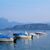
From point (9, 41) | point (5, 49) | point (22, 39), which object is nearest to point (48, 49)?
point (5, 49)

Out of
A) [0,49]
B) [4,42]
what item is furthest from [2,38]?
[0,49]

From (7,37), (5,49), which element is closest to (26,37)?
(7,37)

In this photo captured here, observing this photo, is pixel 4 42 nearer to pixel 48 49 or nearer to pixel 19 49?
pixel 19 49

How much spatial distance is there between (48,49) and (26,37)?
738cm

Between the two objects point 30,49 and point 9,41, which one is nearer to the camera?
point 30,49

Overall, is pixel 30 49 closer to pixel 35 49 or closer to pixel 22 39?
pixel 35 49

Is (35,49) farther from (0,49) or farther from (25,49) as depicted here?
(0,49)

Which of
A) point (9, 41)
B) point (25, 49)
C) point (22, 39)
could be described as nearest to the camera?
point (25, 49)

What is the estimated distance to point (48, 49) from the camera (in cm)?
1183

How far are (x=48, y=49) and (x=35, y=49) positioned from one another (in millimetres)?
798

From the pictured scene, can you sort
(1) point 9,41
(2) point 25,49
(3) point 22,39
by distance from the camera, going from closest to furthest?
(2) point 25,49 → (1) point 9,41 → (3) point 22,39

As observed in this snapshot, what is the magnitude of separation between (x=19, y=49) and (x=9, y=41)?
11.2ft

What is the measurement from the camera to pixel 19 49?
1195 centimetres

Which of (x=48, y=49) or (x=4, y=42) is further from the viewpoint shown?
(x=4, y=42)
